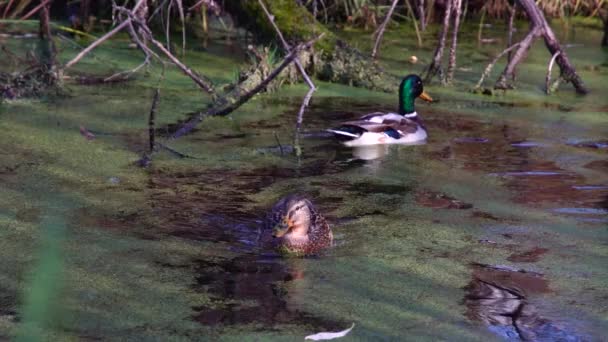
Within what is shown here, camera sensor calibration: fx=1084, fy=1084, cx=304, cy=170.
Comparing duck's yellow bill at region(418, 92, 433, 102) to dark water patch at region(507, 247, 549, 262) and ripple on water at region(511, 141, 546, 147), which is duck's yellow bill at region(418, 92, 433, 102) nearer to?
ripple on water at region(511, 141, 546, 147)

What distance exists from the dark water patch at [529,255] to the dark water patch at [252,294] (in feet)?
2.85

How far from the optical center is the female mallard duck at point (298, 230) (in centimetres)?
425

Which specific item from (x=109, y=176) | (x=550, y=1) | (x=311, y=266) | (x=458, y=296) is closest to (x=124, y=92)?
(x=109, y=176)

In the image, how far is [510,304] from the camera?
147 inches

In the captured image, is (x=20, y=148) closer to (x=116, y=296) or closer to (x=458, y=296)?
(x=116, y=296)

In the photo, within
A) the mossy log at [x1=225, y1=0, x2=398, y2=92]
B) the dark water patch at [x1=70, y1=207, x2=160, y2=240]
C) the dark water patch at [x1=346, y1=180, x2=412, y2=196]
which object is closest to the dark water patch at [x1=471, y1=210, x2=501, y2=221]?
the dark water patch at [x1=346, y1=180, x2=412, y2=196]

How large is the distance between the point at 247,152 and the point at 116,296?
7.67 ft

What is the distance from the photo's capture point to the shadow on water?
3.47 m

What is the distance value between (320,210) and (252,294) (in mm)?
1282

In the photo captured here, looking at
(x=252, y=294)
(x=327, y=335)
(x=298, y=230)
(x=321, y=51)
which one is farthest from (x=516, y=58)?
(x=327, y=335)

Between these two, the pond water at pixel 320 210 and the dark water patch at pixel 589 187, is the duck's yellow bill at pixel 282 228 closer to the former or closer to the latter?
the pond water at pixel 320 210

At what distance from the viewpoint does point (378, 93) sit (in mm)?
7965

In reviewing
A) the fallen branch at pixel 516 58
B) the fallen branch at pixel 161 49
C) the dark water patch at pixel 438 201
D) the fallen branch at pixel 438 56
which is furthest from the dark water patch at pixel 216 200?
the fallen branch at pixel 516 58

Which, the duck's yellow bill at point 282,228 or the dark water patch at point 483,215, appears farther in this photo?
the dark water patch at point 483,215
